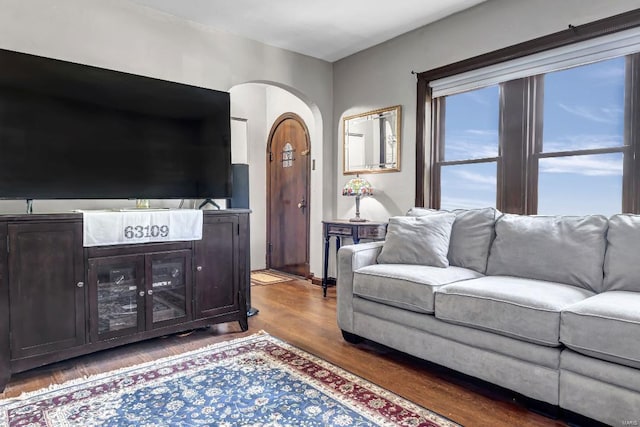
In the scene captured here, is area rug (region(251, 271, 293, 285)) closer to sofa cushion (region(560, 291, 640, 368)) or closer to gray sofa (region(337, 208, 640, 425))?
gray sofa (region(337, 208, 640, 425))

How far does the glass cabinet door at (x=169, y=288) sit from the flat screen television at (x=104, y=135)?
1.67 ft

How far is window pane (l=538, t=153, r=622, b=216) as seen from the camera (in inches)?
105

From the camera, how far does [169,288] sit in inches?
109

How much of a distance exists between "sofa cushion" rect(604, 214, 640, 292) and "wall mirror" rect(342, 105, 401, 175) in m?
A: 1.98

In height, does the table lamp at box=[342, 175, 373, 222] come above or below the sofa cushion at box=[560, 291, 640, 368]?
above

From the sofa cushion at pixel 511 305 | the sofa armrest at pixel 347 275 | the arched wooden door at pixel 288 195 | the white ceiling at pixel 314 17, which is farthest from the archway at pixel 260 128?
the sofa cushion at pixel 511 305

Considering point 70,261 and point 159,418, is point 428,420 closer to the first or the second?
point 159,418

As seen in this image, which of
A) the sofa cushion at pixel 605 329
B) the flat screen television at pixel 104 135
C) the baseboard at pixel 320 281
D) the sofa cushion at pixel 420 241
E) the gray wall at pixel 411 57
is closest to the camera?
Answer: the sofa cushion at pixel 605 329

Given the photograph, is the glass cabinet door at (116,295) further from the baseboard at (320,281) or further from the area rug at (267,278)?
the baseboard at (320,281)

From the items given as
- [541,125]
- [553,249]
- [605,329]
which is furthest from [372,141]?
[605,329]

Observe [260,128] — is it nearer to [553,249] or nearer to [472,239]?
[472,239]

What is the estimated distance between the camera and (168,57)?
331 cm

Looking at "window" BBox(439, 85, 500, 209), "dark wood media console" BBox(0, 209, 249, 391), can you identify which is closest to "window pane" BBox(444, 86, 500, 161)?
"window" BBox(439, 85, 500, 209)

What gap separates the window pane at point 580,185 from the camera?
8.75 feet
